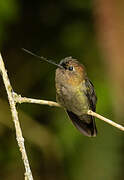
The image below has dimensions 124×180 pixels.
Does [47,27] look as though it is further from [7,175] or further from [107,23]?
[7,175]

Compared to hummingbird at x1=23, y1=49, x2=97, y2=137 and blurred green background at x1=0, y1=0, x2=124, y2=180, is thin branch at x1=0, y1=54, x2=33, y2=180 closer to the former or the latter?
hummingbird at x1=23, y1=49, x2=97, y2=137

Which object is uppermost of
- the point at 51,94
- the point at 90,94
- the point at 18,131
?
the point at 18,131

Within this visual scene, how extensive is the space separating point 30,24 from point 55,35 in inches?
12.3

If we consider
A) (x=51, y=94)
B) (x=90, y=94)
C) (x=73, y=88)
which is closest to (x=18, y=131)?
(x=73, y=88)

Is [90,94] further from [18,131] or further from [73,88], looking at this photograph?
[18,131]

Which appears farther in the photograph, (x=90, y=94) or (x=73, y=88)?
(x=90, y=94)

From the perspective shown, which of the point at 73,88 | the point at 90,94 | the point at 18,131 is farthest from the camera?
the point at 90,94

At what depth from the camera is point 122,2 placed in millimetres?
4367

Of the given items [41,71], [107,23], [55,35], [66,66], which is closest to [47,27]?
[55,35]

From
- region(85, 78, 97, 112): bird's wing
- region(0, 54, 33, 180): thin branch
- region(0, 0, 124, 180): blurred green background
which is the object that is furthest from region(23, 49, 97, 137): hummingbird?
region(0, 0, 124, 180): blurred green background

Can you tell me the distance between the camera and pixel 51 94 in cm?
530

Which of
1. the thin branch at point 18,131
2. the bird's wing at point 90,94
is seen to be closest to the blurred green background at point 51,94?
the bird's wing at point 90,94

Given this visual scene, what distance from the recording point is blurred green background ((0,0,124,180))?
486 cm

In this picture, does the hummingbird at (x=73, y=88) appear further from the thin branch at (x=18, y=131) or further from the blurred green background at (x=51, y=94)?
the blurred green background at (x=51, y=94)
